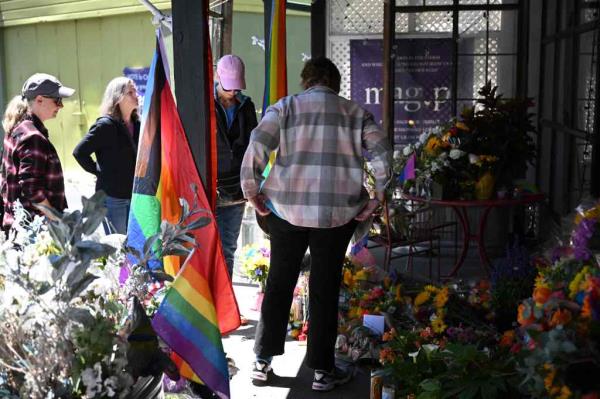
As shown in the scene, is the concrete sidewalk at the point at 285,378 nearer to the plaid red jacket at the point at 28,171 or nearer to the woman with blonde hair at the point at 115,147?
the woman with blonde hair at the point at 115,147

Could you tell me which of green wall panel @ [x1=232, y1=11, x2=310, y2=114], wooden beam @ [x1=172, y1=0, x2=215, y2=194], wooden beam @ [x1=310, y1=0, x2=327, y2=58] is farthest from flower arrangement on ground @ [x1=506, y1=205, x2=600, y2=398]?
green wall panel @ [x1=232, y1=11, x2=310, y2=114]

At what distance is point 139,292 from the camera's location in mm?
2498

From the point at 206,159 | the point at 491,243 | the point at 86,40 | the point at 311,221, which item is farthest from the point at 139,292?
the point at 86,40

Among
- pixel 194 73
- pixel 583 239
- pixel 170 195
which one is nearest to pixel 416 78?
pixel 194 73

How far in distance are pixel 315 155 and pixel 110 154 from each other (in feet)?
5.72

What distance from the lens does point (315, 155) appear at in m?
3.67

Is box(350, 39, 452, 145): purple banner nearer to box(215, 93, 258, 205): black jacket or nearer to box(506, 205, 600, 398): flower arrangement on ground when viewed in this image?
box(215, 93, 258, 205): black jacket

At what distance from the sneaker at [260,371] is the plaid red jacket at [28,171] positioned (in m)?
1.37

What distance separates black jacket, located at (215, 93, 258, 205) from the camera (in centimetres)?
483

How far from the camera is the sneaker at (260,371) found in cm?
403

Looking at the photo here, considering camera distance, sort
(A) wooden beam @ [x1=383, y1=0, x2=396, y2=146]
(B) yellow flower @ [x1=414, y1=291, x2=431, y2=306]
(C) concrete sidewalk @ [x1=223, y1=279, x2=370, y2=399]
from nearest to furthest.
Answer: (C) concrete sidewalk @ [x1=223, y1=279, x2=370, y2=399]
(B) yellow flower @ [x1=414, y1=291, x2=431, y2=306]
(A) wooden beam @ [x1=383, y1=0, x2=396, y2=146]

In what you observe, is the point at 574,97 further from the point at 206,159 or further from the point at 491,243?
the point at 206,159

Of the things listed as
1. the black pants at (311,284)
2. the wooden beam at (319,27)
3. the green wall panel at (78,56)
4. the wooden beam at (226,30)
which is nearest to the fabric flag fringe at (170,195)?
the black pants at (311,284)

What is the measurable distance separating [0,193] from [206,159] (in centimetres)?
151
